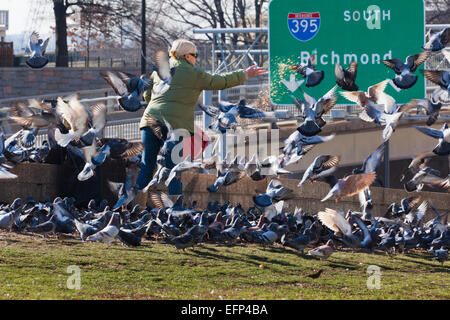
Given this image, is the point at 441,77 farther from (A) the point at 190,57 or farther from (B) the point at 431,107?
(A) the point at 190,57

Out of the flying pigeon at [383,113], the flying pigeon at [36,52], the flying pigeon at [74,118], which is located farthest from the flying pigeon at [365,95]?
the flying pigeon at [36,52]

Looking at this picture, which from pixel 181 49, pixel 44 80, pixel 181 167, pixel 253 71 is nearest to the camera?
pixel 181 167

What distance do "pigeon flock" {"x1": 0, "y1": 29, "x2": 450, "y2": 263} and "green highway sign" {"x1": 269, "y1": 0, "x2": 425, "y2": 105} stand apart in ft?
20.2

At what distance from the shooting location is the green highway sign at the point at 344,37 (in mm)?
18578

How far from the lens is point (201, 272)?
8359 mm

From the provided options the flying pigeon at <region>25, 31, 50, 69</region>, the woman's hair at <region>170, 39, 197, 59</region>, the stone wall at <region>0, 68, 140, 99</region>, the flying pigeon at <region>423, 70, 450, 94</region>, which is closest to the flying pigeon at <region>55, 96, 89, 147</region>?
the woman's hair at <region>170, 39, 197, 59</region>

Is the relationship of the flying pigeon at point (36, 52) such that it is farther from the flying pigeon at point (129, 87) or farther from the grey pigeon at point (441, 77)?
the grey pigeon at point (441, 77)

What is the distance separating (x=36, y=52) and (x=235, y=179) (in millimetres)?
3146

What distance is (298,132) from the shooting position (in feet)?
36.2

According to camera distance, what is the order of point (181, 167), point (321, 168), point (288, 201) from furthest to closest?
point (288, 201)
point (321, 168)
point (181, 167)

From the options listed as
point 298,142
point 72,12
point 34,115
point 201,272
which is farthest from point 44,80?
point 201,272

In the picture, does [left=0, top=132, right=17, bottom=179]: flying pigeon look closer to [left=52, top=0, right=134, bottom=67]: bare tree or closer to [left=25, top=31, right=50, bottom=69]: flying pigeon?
[left=25, top=31, right=50, bottom=69]: flying pigeon

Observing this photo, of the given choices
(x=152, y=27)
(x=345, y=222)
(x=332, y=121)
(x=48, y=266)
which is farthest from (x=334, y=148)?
(x=152, y=27)

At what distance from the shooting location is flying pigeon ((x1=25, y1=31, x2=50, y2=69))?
12.4m
